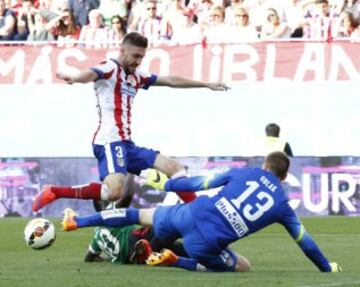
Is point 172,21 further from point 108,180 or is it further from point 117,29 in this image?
point 108,180

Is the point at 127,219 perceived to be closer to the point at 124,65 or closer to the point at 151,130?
the point at 124,65

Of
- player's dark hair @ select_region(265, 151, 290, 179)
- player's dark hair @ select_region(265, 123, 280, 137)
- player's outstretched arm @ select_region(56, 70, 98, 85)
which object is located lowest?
player's dark hair @ select_region(265, 123, 280, 137)

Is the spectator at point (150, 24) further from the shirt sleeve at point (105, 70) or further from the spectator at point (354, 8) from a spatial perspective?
the shirt sleeve at point (105, 70)

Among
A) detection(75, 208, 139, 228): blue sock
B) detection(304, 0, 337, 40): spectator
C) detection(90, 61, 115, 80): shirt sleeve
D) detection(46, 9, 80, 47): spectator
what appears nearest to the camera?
detection(75, 208, 139, 228): blue sock

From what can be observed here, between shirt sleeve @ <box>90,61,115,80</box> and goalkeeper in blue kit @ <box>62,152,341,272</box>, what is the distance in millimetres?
2395

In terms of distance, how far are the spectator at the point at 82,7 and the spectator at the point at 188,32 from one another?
81.7 inches

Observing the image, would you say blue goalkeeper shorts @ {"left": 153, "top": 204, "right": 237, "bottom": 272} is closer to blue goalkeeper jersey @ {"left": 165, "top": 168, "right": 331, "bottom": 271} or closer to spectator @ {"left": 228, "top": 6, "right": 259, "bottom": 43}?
blue goalkeeper jersey @ {"left": 165, "top": 168, "right": 331, "bottom": 271}

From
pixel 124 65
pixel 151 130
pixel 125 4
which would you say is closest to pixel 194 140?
pixel 151 130

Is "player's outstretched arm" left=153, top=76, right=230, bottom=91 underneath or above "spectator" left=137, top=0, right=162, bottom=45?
underneath

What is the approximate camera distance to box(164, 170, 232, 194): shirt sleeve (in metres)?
11.5

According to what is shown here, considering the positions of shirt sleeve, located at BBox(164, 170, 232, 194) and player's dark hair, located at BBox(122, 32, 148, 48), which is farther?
player's dark hair, located at BBox(122, 32, 148, 48)

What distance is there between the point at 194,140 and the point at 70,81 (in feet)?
27.6

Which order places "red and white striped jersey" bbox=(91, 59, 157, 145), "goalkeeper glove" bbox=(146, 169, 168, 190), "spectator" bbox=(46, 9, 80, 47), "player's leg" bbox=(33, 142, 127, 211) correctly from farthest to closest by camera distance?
"spectator" bbox=(46, 9, 80, 47), "red and white striped jersey" bbox=(91, 59, 157, 145), "player's leg" bbox=(33, 142, 127, 211), "goalkeeper glove" bbox=(146, 169, 168, 190)

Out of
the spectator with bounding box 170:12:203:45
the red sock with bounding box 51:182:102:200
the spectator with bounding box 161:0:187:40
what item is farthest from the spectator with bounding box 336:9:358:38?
the red sock with bounding box 51:182:102:200
